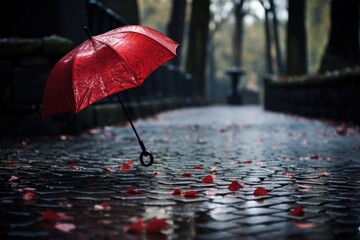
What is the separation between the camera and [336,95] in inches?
549

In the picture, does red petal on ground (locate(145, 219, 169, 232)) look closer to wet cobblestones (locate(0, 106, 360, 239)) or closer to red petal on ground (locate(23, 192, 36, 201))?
wet cobblestones (locate(0, 106, 360, 239))

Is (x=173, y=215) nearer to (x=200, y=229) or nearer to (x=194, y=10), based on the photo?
(x=200, y=229)

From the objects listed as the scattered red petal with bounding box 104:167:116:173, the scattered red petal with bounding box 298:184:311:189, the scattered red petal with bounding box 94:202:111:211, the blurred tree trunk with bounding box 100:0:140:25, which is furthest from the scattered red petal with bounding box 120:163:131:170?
the blurred tree trunk with bounding box 100:0:140:25

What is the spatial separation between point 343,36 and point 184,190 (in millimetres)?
12822

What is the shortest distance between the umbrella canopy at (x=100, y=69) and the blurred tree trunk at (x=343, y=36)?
11.7 meters

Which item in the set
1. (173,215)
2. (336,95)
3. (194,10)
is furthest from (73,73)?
(194,10)

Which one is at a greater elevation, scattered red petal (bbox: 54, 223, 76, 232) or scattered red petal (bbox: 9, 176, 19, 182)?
scattered red petal (bbox: 9, 176, 19, 182)

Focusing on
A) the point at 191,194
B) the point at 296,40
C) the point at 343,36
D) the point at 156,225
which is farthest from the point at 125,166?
the point at 296,40

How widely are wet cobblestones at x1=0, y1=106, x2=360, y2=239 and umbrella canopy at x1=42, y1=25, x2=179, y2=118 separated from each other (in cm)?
65

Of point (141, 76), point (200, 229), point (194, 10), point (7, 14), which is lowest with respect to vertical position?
point (200, 229)

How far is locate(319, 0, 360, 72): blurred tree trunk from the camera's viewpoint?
15.8 meters

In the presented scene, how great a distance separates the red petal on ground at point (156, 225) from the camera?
311 centimetres

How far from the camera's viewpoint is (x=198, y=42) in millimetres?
29141

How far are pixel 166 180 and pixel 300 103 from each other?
1407 centimetres
